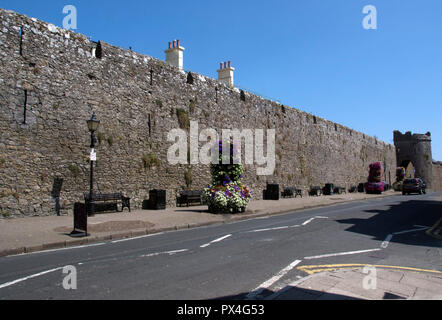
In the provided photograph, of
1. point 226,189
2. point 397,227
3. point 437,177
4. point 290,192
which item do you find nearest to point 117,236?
point 226,189

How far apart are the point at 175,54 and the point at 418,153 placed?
55826 millimetres

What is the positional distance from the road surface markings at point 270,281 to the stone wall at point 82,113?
10197 mm

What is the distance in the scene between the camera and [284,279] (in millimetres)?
4824

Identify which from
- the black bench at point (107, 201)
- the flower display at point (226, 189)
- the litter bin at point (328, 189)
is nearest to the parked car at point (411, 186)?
the litter bin at point (328, 189)

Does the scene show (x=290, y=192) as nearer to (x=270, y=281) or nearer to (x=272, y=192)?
(x=272, y=192)

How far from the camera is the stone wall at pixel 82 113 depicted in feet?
38.5

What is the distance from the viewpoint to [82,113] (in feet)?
45.2

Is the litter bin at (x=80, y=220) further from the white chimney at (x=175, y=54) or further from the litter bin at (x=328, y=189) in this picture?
the litter bin at (x=328, y=189)

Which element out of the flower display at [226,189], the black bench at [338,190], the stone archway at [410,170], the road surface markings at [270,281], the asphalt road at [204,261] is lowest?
the asphalt road at [204,261]

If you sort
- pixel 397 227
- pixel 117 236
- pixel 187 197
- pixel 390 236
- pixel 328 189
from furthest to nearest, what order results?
1. pixel 328 189
2. pixel 187 197
3. pixel 397 227
4. pixel 117 236
5. pixel 390 236

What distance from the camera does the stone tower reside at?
5947cm

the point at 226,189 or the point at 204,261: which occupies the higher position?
the point at 226,189
